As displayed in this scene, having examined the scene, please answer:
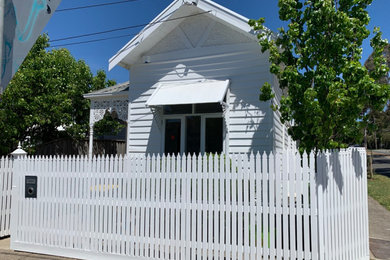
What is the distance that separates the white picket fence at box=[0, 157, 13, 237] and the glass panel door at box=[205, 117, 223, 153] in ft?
16.6

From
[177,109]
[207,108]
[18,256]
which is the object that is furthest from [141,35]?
[18,256]

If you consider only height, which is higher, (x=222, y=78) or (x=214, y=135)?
(x=222, y=78)

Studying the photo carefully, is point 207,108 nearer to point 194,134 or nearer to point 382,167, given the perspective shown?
point 194,134

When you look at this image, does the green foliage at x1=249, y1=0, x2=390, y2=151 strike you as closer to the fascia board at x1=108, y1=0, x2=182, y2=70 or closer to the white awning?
the white awning

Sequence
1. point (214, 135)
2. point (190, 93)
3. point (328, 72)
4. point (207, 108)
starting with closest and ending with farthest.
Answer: point (328, 72) → point (190, 93) → point (214, 135) → point (207, 108)

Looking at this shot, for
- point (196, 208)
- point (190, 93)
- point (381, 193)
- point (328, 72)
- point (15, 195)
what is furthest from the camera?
point (381, 193)

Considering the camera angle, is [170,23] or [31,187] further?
[170,23]

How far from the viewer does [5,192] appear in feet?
21.9

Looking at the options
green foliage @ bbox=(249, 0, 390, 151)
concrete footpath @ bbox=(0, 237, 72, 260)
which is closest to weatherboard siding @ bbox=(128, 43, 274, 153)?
green foliage @ bbox=(249, 0, 390, 151)

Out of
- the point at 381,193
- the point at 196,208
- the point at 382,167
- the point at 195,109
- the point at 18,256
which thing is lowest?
the point at 18,256

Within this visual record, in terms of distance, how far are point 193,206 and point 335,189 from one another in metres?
2.18

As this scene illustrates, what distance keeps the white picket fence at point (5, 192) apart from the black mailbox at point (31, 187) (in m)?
1.13

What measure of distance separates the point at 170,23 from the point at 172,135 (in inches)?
136

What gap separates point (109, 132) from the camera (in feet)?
63.7
